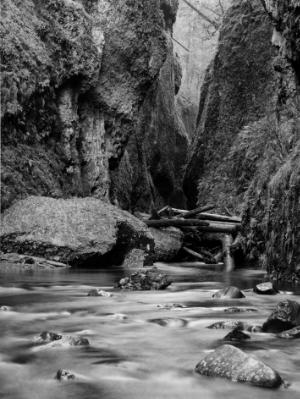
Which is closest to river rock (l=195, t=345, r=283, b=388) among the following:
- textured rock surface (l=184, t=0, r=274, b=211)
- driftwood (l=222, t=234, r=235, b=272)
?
driftwood (l=222, t=234, r=235, b=272)

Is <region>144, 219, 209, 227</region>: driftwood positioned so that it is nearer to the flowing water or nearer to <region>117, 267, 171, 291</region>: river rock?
<region>117, 267, 171, 291</region>: river rock

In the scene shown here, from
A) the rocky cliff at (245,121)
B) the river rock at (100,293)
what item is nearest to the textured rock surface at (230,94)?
the rocky cliff at (245,121)

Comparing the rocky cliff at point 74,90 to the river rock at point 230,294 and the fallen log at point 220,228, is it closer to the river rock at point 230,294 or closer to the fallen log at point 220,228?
the fallen log at point 220,228

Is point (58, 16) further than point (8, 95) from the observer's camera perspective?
Yes

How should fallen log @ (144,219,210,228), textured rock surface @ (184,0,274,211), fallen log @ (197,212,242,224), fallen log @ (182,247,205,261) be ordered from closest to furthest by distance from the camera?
fallen log @ (182,247,205,261) → fallen log @ (144,219,210,228) → fallen log @ (197,212,242,224) → textured rock surface @ (184,0,274,211)

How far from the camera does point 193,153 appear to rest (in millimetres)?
23438

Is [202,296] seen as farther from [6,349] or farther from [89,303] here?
[6,349]

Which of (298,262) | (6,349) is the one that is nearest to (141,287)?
(298,262)

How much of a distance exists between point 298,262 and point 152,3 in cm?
1335

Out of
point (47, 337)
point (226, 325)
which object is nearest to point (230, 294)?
point (226, 325)

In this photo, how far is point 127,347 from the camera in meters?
3.25

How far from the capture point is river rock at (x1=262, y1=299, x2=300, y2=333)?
11.7 ft

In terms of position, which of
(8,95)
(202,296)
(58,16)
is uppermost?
(58,16)

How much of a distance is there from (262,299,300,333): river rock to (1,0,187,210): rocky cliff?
333 inches
